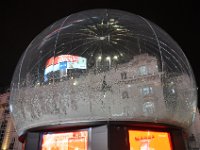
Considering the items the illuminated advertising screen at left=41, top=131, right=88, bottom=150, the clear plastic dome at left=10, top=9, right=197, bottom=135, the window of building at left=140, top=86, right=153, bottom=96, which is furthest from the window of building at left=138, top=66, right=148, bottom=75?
the illuminated advertising screen at left=41, top=131, right=88, bottom=150

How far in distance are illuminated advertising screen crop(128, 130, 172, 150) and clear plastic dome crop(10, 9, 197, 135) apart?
36cm

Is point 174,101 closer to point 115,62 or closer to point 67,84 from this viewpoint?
point 115,62

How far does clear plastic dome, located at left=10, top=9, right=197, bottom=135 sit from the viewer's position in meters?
5.69

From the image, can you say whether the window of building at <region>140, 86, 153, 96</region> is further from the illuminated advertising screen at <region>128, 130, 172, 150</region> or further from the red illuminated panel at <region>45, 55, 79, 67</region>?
the red illuminated panel at <region>45, 55, 79, 67</region>

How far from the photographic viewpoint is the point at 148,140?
5609mm

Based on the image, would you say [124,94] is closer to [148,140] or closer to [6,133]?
[148,140]

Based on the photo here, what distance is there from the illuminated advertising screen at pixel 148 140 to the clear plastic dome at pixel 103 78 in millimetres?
362

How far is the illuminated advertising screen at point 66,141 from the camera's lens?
555cm

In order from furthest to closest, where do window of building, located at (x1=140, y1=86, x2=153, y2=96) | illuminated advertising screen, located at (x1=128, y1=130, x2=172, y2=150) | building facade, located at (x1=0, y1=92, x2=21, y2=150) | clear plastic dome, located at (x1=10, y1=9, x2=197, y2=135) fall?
building facade, located at (x1=0, y1=92, x2=21, y2=150) → window of building, located at (x1=140, y1=86, x2=153, y2=96) → clear plastic dome, located at (x1=10, y1=9, x2=197, y2=135) → illuminated advertising screen, located at (x1=128, y1=130, x2=172, y2=150)

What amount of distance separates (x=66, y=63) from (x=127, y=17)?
9.54 feet

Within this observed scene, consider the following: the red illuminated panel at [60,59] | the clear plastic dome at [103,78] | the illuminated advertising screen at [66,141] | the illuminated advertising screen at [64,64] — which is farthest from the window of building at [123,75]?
the illuminated advertising screen at [66,141]

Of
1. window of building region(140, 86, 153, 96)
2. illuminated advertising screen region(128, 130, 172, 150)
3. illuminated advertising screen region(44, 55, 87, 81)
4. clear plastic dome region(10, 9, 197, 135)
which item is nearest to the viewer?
illuminated advertising screen region(128, 130, 172, 150)

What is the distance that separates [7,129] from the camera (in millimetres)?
32344

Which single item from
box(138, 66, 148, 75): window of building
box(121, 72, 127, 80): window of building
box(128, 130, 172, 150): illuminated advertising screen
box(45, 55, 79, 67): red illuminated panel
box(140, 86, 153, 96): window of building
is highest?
box(45, 55, 79, 67): red illuminated panel
